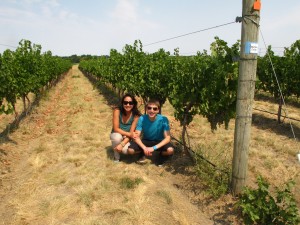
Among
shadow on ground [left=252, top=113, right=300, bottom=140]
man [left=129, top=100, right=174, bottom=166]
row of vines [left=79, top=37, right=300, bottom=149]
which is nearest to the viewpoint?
row of vines [left=79, top=37, right=300, bottom=149]

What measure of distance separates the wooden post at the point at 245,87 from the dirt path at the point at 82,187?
926 mm

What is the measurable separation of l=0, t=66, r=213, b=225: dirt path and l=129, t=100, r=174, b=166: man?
430 millimetres

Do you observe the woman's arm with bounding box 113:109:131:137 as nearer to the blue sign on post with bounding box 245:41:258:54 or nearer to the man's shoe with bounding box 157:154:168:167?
the man's shoe with bounding box 157:154:168:167

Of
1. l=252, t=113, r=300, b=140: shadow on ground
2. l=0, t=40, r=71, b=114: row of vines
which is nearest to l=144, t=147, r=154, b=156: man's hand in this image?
l=0, t=40, r=71, b=114: row of vines

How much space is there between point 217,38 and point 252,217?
3000mm

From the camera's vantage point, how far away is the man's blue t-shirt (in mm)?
5754

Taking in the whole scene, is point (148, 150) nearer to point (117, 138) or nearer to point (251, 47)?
point (117, 138)

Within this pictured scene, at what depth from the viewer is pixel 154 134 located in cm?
586

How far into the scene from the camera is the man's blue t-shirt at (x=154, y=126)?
5.75 metres

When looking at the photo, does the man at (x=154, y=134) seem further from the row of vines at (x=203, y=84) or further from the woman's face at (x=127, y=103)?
the row of vines at (x=203, y=84)

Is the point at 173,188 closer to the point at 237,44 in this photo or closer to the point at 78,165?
the point at 78,165

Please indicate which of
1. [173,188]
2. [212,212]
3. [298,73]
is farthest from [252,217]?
[298,73]


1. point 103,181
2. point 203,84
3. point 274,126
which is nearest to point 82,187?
point 103,181

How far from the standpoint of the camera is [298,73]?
34.1ft
